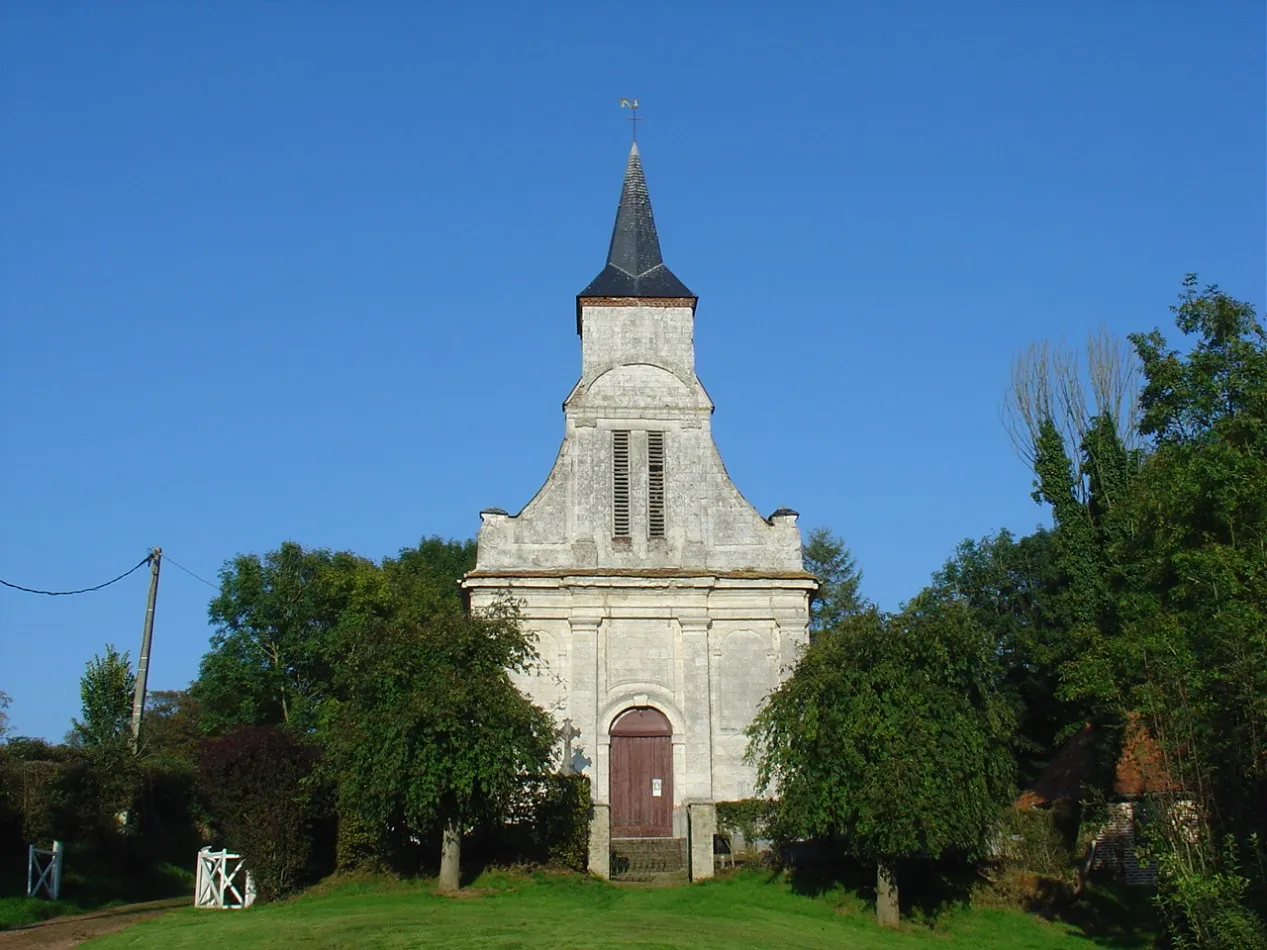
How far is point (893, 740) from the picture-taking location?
19.8 metres

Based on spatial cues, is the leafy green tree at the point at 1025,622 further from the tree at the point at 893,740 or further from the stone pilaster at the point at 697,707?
the tree at the point at 893,740

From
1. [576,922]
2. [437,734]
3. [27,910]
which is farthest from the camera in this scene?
[27,910]

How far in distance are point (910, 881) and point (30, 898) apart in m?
16.0

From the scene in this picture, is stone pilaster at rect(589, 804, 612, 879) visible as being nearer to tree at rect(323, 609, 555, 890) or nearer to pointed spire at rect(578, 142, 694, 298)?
tree at rect(323, 609, 555, 890)

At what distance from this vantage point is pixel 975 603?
44844mm

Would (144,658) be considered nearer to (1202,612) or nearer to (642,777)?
(642,777)

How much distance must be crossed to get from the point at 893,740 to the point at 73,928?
13.9 metres

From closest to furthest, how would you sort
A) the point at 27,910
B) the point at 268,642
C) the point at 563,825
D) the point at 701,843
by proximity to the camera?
the point at 27,910
the point at 701,843
the point at 563,825
the point at 268,642

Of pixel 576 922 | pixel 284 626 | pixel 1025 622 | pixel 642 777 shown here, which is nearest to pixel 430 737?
pixel 576 922

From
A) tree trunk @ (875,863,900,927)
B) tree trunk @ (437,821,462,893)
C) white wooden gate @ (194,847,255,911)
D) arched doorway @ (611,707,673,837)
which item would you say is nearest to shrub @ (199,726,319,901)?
white wooden gate @ (194,847,255,911)

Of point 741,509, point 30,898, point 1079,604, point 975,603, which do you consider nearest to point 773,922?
point 741,509

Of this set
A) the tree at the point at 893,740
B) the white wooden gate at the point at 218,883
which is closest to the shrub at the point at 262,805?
the white wooden gate at the point at 218,883

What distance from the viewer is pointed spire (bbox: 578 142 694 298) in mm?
30766

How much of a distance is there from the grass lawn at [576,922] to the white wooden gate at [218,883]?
2.27ft
